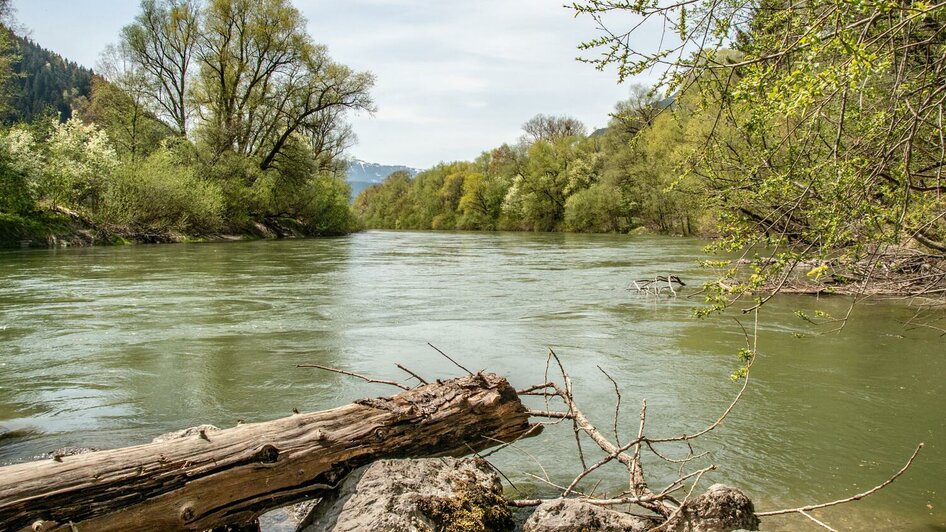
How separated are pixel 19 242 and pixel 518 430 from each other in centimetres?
2544

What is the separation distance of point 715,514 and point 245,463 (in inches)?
90.1

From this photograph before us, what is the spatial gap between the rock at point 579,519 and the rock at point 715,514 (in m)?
0.21

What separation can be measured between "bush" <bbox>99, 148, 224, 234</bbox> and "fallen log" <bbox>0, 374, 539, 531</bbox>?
27401 mm

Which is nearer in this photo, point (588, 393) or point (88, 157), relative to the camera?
point (588, 393)

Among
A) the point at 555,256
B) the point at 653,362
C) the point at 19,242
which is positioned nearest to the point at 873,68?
the point at 653,362

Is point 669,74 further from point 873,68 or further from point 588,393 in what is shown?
point 588,393

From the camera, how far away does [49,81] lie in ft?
353

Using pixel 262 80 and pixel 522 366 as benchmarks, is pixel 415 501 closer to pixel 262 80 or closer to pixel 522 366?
pixel 522 366

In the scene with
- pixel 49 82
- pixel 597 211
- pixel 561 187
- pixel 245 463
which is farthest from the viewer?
pixel 49 82

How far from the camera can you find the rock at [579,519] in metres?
3.20

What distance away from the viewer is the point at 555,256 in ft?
85.3

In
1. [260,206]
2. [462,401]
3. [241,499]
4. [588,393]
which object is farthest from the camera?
[260,206]

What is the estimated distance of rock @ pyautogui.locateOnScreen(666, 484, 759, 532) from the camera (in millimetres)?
3143

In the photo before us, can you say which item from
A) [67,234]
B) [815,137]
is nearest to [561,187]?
[67,234]
